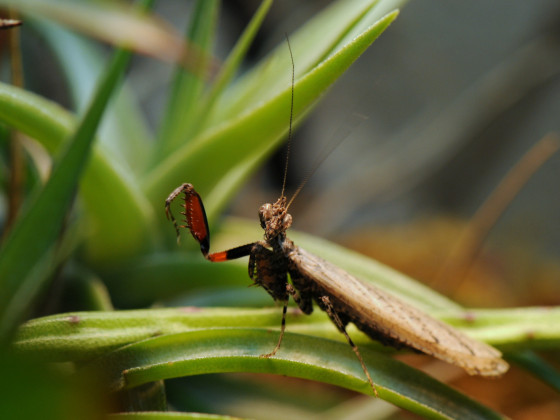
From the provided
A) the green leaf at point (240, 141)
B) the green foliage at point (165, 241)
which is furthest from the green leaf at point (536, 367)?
the green leaf at point (240, 141)

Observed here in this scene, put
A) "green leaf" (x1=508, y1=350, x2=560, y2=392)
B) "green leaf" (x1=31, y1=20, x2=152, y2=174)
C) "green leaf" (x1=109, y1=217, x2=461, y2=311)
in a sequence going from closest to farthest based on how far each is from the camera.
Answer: "green leaf" (x1=508, y1=350, x2=560, y2=392)
"green leaf" (x1=109, y1=217, x2=461, y2=311)
"green leaf" (x1=31, y1=20, x2=152, y2=174)

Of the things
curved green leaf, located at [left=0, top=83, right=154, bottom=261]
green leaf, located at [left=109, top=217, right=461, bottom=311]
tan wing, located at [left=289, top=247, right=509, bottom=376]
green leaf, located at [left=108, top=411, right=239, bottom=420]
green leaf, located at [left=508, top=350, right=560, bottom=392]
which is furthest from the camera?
green leaf, located at [left=109, top=217, right=461, bottom=311]

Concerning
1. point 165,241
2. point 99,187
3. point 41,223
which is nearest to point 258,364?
point 41,223

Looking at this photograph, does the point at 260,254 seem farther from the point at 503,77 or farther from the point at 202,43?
the point at 503,77

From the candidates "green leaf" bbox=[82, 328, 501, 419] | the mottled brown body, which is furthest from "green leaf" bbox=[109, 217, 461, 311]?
"green leaf" bbox=[82, 328, 501, 419]

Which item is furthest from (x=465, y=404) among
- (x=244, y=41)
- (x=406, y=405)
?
(x=244, y=41)

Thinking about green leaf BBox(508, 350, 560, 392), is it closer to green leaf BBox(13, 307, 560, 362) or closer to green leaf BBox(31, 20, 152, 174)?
green leaf BBox(13, 307, 560, 362)

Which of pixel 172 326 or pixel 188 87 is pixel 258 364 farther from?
pixel 188 87
